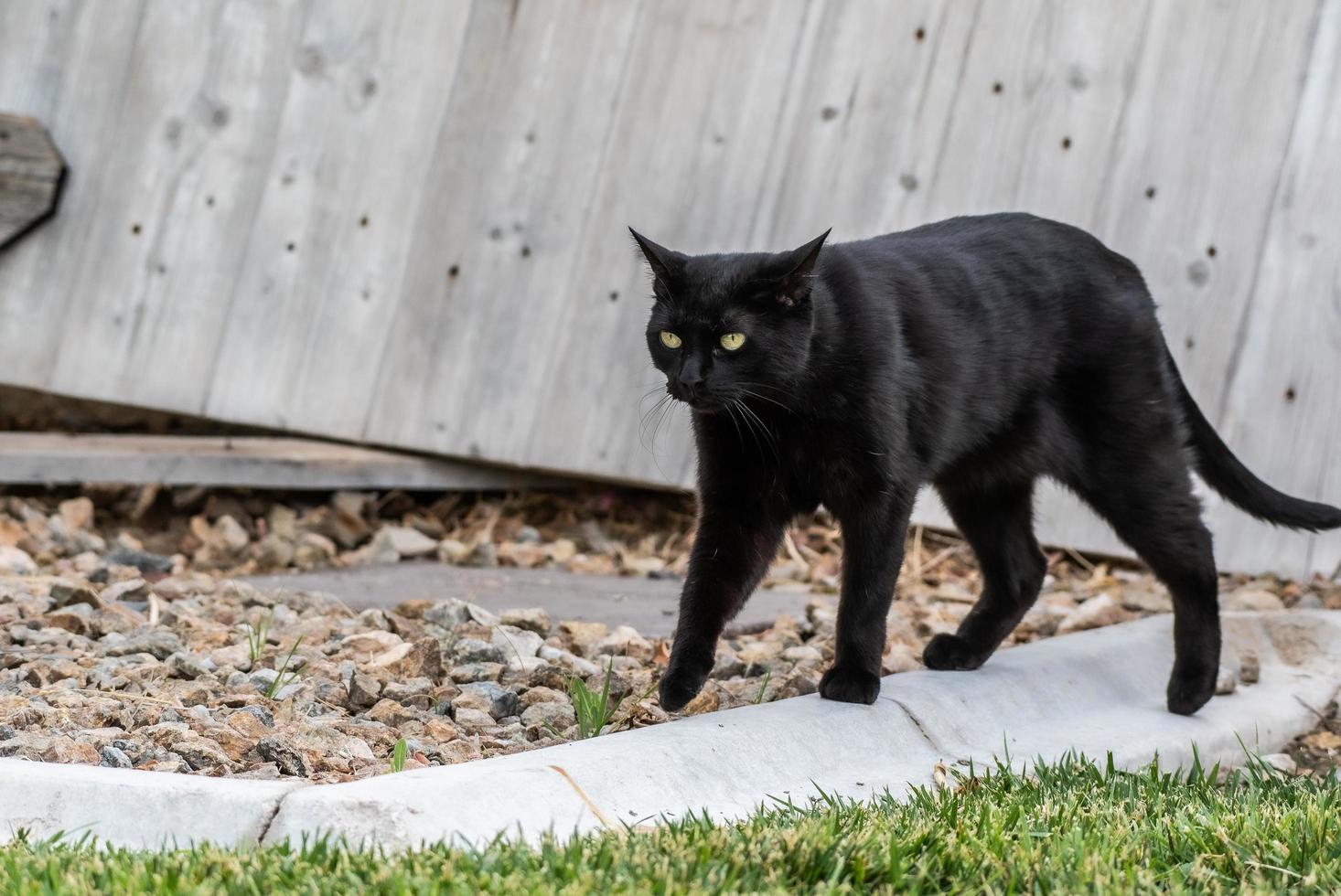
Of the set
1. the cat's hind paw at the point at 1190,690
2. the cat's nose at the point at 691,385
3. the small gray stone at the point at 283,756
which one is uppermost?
the cat's nose at the point at 691,385

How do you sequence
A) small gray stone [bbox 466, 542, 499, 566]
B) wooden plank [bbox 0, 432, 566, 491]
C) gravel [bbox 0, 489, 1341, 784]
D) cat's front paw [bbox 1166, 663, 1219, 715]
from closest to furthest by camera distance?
gravel [bbox 0, 489, 1341, 784]
cat's front paw [bbox 1166, 663, 1219, 715]
wooden plank [bbox 0, 432, 566, 491]
small gray stone [bbox 466, 542, 499, 566]

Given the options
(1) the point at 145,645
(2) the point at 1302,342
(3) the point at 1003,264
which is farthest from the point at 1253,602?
(1) the point at 145,645

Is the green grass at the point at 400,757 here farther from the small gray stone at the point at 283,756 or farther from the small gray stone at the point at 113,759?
the small gray stone at the point at 113,759

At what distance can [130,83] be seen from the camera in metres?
5.33

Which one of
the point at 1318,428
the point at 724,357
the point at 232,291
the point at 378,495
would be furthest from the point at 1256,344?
the point at 232,291

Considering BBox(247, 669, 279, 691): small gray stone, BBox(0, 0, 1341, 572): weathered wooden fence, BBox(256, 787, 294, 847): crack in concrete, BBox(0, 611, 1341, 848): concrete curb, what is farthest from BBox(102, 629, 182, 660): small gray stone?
BBox(0, 0, 1341, 572): weathered wooden fence

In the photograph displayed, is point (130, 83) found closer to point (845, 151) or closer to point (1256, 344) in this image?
point (845, 151)

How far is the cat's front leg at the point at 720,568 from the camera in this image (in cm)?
301

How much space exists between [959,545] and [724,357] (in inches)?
101

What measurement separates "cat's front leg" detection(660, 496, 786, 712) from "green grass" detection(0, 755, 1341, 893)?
27.9 inches

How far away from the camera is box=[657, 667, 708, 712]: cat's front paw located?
2.88 meters

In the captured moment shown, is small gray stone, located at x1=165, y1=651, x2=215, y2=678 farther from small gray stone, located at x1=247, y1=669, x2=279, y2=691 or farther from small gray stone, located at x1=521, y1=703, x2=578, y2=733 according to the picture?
small gray stone, located at x1=521, y1=703, x2=578, y2=733

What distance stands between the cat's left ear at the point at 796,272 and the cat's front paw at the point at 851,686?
0.75 meters

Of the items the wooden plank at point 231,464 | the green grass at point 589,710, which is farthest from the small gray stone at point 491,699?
the wooden plank at point 231,464
